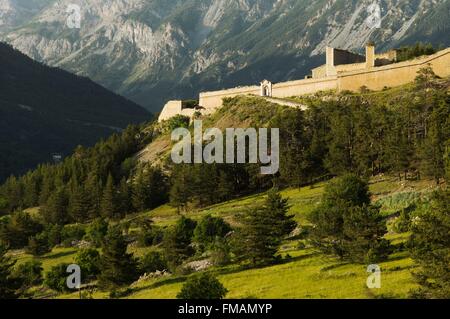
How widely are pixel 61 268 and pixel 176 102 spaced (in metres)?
78.1

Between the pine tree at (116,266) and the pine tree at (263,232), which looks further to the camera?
the pine tree at (116,266)

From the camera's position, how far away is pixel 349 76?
11406 cm

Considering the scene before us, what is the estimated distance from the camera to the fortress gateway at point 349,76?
107438 millimetres

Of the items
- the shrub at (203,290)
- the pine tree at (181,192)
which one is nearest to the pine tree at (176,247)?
the shrub at (203,290)

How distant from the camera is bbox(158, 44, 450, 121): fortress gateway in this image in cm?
10744

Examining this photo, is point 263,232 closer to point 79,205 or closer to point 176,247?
point 176,247

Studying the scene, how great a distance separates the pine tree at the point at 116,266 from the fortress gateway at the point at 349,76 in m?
62.8

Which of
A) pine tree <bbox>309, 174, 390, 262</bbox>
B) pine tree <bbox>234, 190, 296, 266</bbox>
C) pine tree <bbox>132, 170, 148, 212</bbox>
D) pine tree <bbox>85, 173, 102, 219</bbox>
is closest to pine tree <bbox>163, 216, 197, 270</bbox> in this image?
pine tree <bbox>234, 190, 296, 266</bbox>

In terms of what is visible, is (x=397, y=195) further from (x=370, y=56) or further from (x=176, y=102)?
(x=176, y=102)

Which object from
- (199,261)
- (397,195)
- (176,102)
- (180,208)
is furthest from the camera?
(176,102)

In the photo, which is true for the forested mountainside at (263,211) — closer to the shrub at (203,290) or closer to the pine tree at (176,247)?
the shrub at (203,290)

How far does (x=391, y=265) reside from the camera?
48.7m
